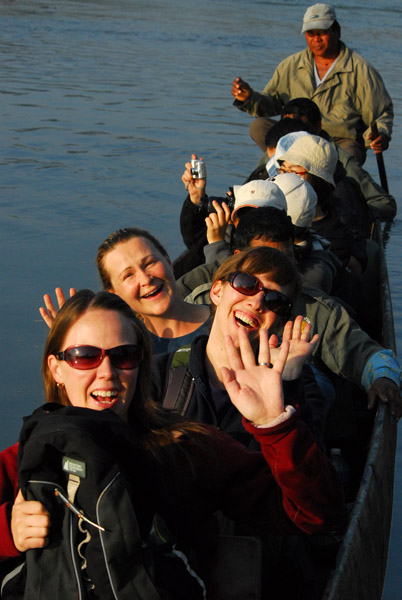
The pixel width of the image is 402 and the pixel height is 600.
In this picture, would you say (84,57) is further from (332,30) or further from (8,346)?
(8,346)

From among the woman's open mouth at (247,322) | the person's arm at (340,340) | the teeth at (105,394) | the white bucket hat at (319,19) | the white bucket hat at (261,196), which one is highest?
Result: the white bucket hat at (319,19)

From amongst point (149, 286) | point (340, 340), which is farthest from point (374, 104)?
point (149, 286)

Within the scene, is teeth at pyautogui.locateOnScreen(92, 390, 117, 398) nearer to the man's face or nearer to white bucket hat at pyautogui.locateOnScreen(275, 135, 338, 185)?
white bucket hat at pyautogui.locateOnScreen(275, 135, 338, 185)

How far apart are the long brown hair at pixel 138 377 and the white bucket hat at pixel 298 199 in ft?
7.52

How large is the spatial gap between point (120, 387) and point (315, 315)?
1.71 meters

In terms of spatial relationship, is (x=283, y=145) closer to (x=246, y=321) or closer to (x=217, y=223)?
(x=217, y=223)

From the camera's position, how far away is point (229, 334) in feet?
9.11

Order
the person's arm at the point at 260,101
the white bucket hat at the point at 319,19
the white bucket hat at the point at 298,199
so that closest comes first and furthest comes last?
the white bucket hat at the point at 298,199, the white bucket hat at the point at 319,19, the person's arm at the point at 260,101

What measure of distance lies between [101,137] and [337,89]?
6.45m

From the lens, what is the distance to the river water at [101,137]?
7.92 m

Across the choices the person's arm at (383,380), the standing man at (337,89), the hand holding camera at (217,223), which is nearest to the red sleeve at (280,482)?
the person's arm at (383,380)

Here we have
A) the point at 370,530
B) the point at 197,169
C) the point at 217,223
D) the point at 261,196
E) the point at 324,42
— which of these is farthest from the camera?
the point at 324,42

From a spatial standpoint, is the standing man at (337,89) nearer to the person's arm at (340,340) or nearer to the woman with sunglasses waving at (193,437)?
the person's arm at (340,340)

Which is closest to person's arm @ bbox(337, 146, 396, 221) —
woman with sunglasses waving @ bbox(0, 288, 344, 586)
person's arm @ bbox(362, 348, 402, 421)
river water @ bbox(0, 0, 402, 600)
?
river water @ bbox(0, 0, 402, 600)
